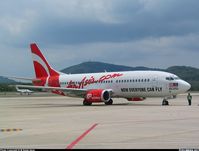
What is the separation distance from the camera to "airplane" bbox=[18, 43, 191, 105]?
1547 inches

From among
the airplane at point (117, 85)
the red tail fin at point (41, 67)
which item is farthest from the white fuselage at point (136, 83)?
the red tail fin at point (41, 67)

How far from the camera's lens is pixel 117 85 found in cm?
4278

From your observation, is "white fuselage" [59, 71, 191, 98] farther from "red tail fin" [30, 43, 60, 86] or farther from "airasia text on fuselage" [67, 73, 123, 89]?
"red tail fin" [30, 43, 60, 86]

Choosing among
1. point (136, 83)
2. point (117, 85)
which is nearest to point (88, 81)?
point (117, 85)

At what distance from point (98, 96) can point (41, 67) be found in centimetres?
1273

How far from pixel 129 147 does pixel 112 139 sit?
195cm

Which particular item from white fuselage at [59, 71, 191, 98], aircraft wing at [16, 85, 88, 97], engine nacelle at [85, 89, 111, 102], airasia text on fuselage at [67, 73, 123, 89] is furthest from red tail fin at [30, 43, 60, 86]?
engine nacelle at [85, 89, 111, 102]

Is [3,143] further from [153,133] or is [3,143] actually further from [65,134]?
[153,133]

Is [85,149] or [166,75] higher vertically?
[166,75]

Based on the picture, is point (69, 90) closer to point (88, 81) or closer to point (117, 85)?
point (88, 81)

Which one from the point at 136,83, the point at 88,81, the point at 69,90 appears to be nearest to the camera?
the point at 136,83

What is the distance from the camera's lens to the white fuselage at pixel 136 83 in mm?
39125

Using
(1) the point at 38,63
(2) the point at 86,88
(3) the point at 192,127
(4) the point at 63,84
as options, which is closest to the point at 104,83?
(2) the point at 86,88

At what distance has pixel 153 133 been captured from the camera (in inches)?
600
